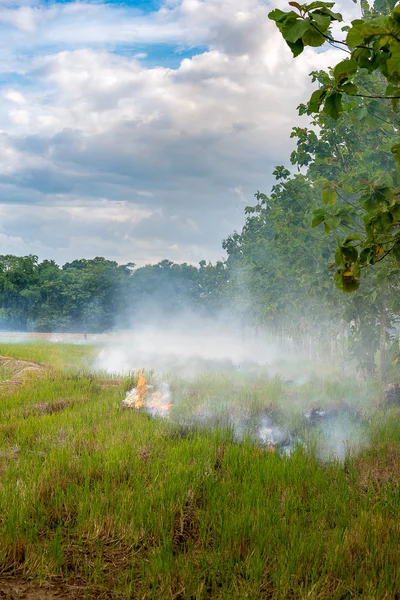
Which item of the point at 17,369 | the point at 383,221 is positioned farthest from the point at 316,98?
the point at 17,369

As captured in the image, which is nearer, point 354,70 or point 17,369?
point 354,70

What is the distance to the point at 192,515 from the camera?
231 inches

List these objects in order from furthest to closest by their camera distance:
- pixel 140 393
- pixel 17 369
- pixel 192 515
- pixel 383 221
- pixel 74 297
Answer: pixel 74 297 → pixel 17 369 → pixel 140 393 → pixel 192 515 → pixel 383 221

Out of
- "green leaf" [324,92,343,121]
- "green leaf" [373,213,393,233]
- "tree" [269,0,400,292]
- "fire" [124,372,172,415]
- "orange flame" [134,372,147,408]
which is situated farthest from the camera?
"orange flame" [134,372,147,408]

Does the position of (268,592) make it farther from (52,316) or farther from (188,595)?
(52,316)

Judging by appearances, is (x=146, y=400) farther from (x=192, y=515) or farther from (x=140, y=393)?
(x=192, y=515)

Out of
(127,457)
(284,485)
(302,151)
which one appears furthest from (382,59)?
(302,151)

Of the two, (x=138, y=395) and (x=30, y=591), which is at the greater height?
(x=138, y=395)

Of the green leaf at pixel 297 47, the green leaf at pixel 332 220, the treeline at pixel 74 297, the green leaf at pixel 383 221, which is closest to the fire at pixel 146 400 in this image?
the green leaf at pixel 332 220

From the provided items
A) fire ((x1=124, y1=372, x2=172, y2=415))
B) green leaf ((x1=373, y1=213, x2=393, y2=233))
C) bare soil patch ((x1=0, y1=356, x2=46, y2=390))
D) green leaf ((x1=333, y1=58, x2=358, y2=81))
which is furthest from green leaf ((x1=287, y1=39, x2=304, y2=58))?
bare soil patch ((x1=0, y1=356, x2=46, y2=390))

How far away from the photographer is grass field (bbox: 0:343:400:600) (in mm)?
4531

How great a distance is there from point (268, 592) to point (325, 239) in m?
11.4

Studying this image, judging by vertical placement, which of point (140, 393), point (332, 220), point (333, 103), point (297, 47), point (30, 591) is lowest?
point (30, 591)

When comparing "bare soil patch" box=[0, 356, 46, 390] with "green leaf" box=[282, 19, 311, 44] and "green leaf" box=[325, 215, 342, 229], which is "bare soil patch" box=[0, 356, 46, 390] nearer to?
"green leaf" box=[325, 215, 342, 229]
